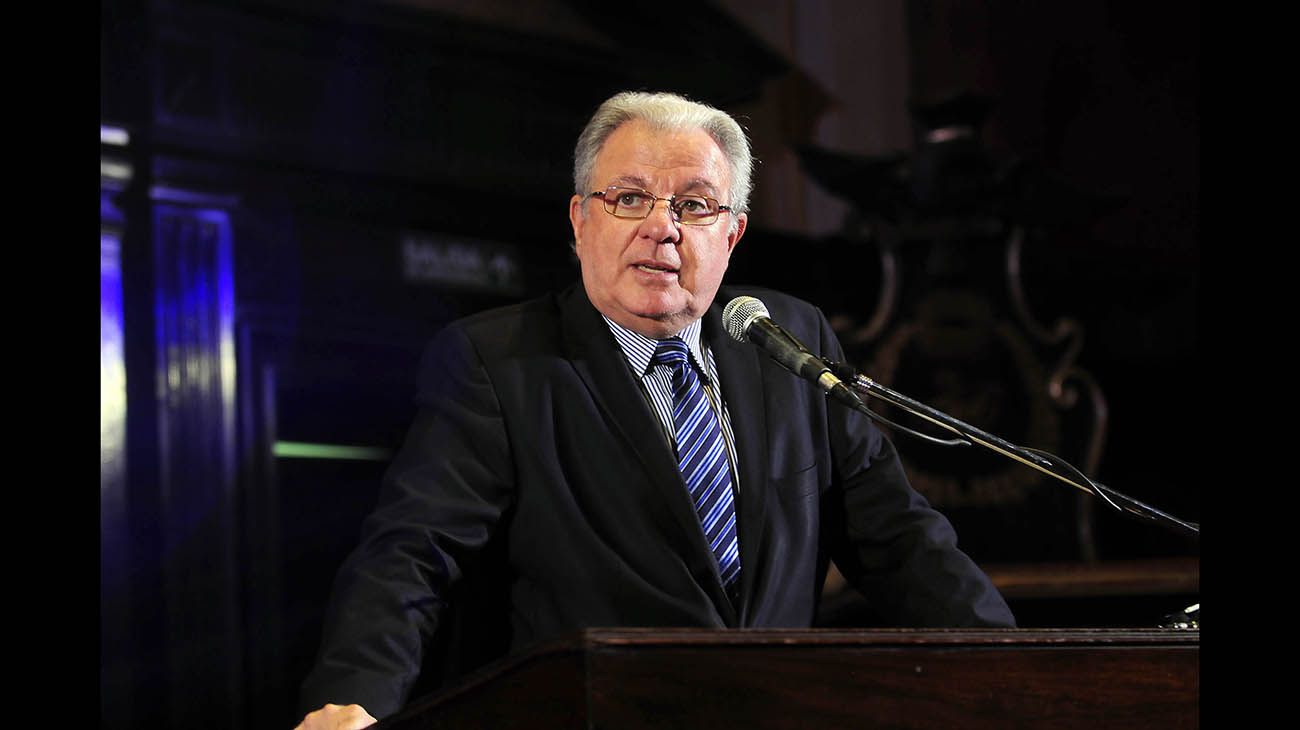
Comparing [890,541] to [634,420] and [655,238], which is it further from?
[655,238]

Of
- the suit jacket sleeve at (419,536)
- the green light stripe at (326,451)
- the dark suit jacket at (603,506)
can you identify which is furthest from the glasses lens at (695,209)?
the green light stripe at (326,451)

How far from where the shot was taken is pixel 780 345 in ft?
5.20

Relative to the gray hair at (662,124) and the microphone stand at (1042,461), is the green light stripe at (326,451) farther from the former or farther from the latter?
the microphone stand at (1042,461)

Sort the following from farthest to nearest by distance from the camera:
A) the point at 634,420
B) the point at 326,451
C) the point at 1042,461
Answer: the point at 326,451 < the point at 634,420 < the point at 1042,461

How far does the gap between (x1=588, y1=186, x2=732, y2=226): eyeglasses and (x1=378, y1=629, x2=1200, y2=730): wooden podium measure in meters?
0.76

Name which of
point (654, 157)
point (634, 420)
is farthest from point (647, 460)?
point (654, 157)

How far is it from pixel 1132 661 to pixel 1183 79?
13.2ft

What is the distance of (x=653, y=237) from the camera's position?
1.81 meters

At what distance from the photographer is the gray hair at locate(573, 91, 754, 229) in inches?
72.9

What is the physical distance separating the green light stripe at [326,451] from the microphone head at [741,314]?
1860 millimetres

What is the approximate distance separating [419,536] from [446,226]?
6.87 ft

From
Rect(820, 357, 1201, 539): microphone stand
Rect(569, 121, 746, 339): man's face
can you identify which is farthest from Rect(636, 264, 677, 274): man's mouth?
Rect(820, 357, 1201, 539): microphone stand

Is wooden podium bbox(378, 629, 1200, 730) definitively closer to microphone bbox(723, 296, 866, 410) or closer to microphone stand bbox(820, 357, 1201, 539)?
microphone stand bbox(820, 357, 1201, 539)

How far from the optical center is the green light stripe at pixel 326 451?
10.8 feet
